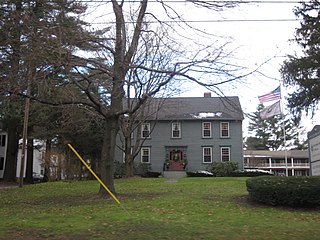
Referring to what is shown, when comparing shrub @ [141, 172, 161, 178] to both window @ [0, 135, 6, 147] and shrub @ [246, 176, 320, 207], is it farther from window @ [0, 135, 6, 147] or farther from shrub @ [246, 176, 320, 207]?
shrub @ [246, 176, 320, 207]

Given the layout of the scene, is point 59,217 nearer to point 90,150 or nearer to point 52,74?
point 52,74

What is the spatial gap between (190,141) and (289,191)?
30.3 metres

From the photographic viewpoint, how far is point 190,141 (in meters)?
43.2

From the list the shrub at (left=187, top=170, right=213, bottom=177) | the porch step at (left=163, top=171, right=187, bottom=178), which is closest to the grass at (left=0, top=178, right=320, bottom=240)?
the shrub at (left=187, top=170, right=213, bottom=177)

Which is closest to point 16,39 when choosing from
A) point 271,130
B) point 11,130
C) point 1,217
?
point 1,217

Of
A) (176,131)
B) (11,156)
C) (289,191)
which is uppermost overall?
(176,131)

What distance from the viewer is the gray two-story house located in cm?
4250

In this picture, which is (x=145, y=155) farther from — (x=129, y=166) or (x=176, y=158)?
(x=129, y=166)

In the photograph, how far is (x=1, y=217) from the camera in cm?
1103

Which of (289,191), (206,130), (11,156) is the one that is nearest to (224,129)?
(206,130)

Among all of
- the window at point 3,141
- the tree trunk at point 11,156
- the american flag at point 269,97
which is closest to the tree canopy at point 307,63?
the american flag at point 269,97

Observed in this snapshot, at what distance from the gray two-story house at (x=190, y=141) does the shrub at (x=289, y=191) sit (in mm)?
28706

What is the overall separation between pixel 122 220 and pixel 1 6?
7.90 meters

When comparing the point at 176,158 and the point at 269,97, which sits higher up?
the point at 269,97
